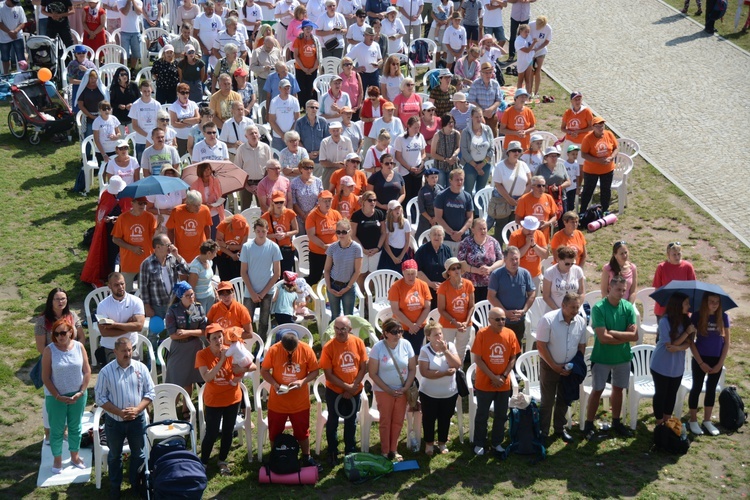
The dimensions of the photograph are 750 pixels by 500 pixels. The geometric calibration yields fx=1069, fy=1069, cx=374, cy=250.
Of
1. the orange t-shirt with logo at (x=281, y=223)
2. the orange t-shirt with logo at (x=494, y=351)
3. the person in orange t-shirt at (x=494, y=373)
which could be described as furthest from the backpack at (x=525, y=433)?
the orange t-shirt with logo at (x=281, y=223)

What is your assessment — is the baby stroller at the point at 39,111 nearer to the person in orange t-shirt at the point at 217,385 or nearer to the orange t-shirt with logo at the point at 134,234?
the orange t-shirt with logo at the point at 134,234

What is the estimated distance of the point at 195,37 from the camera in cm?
1817

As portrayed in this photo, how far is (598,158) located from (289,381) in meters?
6.98

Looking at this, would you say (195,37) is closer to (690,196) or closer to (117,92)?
(117,92)

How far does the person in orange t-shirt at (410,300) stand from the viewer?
37.7 ft

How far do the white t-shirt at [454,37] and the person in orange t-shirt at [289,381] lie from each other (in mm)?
9840

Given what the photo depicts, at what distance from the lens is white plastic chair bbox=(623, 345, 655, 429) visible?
1110 cm

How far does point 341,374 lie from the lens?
10305 millimetres

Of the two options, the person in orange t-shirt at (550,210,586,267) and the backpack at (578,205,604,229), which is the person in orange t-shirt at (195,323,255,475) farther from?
the backpack at (578,205,604,229)

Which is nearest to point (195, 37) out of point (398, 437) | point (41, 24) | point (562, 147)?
point (41, 24)

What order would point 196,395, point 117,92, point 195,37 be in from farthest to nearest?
1. point 195,37
2. point 117,92
3. point 196,395

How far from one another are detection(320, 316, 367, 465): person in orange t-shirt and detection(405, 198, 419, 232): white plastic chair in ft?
12.8

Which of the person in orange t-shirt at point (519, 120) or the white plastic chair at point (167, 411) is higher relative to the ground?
the person in orange t-shirt at point (519, 120)

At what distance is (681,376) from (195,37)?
10772 mm
